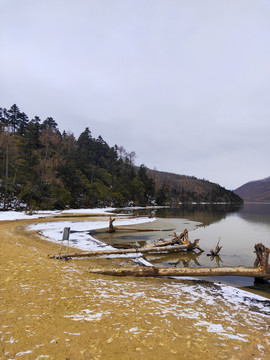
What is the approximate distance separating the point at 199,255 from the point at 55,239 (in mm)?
12262

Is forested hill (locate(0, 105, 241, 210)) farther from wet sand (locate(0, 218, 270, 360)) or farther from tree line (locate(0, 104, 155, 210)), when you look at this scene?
wet sand (locate(0, 218, 270, 360))

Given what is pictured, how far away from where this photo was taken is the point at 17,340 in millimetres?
4094

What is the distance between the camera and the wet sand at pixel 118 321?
3980 millimetres

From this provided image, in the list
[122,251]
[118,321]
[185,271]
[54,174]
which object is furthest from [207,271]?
[54,174]

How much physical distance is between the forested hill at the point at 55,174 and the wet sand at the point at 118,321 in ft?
138

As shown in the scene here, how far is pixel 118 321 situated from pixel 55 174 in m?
58.7

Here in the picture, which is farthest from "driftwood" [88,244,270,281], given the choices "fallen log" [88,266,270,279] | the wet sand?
the wet sand

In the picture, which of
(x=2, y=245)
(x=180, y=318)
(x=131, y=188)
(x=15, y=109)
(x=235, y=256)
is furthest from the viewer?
(x=131, y=188)

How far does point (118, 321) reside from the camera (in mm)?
5035

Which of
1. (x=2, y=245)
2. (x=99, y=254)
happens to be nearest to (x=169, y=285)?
(x=99, y=254)

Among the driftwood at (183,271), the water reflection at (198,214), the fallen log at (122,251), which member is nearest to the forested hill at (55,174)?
the water reflection at (198,214)

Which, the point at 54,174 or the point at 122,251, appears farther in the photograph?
the point at 54,174

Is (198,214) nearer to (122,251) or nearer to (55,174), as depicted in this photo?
(55,174)

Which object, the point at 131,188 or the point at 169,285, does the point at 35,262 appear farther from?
the point at 131,188
